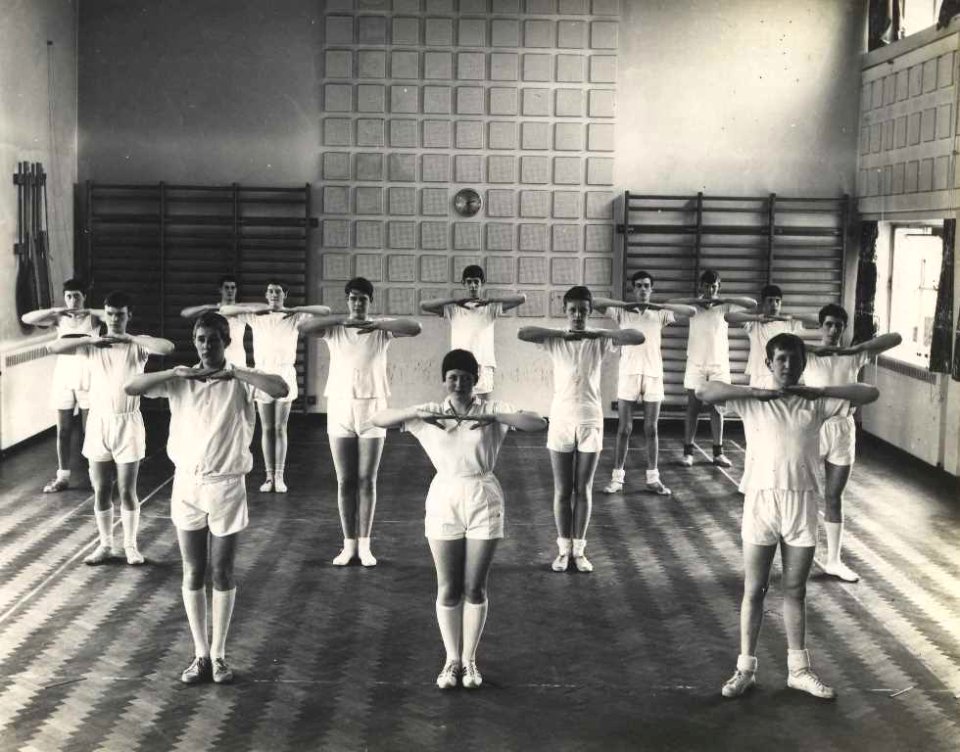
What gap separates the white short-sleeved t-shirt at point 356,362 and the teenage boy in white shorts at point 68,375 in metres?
2.75

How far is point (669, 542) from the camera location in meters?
8.16

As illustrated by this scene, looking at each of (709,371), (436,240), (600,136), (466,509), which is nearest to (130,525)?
(466,509)

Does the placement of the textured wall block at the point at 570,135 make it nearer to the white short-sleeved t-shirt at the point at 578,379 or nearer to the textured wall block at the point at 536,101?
the textured wall block at the point at 536,101

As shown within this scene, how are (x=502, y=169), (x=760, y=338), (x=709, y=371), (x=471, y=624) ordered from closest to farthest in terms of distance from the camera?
(x=471, y=624)
(x=760, y=338)
(x=709, y=371)
(x=502, y=169)

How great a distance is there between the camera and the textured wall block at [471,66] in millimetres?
12727

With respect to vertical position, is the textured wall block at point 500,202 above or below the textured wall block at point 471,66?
below

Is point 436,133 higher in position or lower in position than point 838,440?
higher

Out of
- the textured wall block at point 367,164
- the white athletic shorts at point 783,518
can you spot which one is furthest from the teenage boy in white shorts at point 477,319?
the white athletic shorts at point 783,518

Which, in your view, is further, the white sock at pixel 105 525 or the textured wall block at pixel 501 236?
the textured wall block at pixel 501 236

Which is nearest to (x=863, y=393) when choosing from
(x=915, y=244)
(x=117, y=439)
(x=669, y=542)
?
(x=669, y=542)

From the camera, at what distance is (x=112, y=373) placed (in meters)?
7.02

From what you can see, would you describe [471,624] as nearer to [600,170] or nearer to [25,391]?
[25,391]

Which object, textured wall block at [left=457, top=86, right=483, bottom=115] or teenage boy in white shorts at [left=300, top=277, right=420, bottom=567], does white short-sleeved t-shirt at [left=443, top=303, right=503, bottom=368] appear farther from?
textured wall block at [left=457, top=86, right=483, bottom=115]

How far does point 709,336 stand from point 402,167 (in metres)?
4.38
